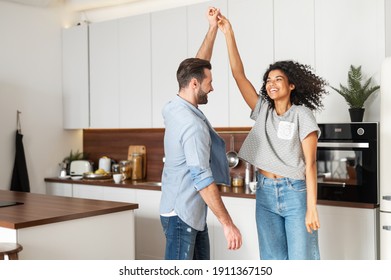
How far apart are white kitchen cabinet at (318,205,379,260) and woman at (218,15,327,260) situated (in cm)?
96

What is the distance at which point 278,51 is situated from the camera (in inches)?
162

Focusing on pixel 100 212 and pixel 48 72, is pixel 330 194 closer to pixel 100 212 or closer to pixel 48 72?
pixel 100 212

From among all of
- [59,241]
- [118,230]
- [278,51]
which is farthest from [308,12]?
[59,241]

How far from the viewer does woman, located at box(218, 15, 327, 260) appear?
100.0 inches

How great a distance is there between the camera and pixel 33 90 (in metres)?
5.32

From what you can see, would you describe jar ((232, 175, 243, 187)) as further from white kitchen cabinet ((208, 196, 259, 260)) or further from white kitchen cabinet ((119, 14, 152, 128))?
white kitchen cabinet ((119, 14, 152, 128))

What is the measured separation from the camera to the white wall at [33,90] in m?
5.11

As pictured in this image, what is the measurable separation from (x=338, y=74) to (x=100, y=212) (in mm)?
1872

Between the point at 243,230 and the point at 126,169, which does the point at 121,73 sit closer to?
the point at 126,169

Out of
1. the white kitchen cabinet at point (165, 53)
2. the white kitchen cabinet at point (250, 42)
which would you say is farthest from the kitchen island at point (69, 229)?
the white kitchen cabinet at point (165, 53)

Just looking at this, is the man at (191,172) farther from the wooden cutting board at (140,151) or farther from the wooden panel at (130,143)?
the wooden cutting board at (140,151)

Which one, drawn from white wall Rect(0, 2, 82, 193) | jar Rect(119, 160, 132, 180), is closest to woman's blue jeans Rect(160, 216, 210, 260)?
jar Rect(119, 160, 132, 180)

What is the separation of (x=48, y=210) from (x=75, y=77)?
254 centimetres

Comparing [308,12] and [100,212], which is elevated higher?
[308,12]
